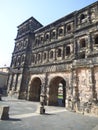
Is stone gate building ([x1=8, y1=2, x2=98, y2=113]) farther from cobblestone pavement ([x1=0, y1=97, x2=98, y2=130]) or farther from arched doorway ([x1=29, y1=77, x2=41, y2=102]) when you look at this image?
cobblestone pavement ([x1=0, y1=97, x2=98, y2=130])

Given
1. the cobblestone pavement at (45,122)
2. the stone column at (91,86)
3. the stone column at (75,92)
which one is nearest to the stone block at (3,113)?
the cobblestone pavement at (45,122)

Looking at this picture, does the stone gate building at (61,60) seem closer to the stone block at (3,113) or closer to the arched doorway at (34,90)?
the arched doorway at (34,90)

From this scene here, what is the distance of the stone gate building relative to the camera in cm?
1223

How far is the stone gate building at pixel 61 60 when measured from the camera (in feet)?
40.1

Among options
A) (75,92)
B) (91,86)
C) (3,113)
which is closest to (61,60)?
(75,92)

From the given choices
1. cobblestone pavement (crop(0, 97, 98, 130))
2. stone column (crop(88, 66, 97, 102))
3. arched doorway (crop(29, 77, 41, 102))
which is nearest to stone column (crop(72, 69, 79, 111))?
stone column (crop(88, 66, 97, 102))

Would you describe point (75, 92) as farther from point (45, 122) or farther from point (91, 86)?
point (45, 122)

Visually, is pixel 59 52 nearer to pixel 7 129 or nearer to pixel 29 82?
pixel 29 82

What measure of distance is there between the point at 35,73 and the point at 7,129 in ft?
45.1

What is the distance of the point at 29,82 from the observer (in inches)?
778

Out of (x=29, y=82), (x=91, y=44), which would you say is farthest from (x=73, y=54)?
(x=29, y=82)

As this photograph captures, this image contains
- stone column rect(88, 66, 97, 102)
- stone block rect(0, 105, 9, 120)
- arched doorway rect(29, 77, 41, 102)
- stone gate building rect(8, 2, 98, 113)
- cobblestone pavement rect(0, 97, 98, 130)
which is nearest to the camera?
cobblestone pavement rect(0, 97, 98, 130)

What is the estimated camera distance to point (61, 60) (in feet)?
52.4

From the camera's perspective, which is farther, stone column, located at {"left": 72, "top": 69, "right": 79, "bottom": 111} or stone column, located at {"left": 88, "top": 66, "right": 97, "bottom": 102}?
stone column, located at {"left": 72, "top": 69, "right": 79, "bottom": 111}
